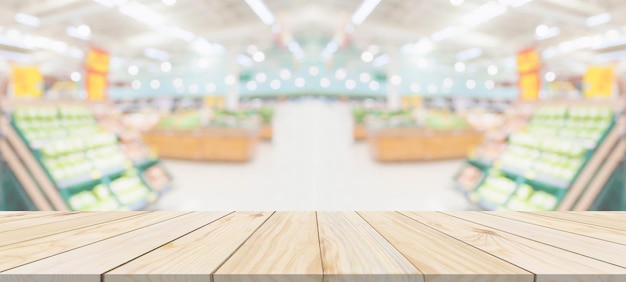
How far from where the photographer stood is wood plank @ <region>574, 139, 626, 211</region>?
6.19ft

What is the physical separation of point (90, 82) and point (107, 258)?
3366 mm

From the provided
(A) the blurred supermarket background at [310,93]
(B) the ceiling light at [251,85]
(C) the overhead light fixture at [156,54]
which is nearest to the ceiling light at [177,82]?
(A) the blurred supermarket background at [310,93]

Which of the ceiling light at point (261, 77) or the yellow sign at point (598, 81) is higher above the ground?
the ceiling light at point (261, 77)

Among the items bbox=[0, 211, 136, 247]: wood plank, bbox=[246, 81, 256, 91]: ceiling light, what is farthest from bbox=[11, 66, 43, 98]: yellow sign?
bbox=[246, 81, 256, 91]: ceiling light

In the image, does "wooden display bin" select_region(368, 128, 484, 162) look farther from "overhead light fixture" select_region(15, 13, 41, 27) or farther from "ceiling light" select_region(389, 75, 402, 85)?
"overhead light fixture" select_region(15, 13, 41, 27)

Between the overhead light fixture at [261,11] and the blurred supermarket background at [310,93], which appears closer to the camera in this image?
the blurred supermarket background at [310,93]

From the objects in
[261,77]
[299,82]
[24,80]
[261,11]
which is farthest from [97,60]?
[261,77]

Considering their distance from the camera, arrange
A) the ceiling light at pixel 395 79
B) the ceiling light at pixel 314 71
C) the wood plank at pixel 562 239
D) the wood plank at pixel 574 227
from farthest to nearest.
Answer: the ceiling light at pixel 395 79, the ceiling light at pixel 314 71, the wood plank at pixel 574 227, the wood plank at pixel 562 239

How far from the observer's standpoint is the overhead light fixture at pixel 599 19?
206 cm

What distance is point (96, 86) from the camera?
10.8ft

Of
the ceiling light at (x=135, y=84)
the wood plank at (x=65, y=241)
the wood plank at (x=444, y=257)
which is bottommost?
the wood plank at (x=444, y=257)

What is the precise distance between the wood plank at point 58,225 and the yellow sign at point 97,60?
2496 millimetres

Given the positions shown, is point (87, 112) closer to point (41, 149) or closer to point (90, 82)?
point (90, 82)

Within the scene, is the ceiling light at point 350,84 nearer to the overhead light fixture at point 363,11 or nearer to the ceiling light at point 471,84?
the ceiling light at point 471,84
